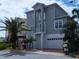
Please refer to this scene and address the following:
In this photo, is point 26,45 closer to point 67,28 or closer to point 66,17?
point 66,17

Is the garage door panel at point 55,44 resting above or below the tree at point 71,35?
below

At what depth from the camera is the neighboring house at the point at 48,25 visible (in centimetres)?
4522

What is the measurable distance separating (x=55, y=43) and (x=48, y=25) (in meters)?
4.35

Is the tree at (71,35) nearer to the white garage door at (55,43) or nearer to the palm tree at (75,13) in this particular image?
the palm tree at (75,13)

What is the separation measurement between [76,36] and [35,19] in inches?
731

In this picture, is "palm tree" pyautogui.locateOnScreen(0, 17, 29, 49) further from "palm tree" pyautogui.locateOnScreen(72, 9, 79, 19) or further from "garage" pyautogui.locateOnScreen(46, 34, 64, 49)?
"palm tree" pyautogui.locateOnScreen(72, 9, 79, 19)

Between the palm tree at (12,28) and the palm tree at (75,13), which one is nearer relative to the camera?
the palm tree at (75,13)

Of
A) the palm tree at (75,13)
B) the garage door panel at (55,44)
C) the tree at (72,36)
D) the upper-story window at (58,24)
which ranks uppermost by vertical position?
the palm tree at (75,13)

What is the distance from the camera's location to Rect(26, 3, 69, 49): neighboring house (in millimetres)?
45219

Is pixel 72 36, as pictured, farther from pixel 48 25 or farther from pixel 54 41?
pixel 48 25

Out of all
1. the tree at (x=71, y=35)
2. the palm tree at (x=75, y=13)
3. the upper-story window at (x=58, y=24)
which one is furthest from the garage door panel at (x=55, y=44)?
the tree at (x=71, y=35)

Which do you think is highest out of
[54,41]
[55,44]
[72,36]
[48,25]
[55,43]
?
[48,25]

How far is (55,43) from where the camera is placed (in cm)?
4544

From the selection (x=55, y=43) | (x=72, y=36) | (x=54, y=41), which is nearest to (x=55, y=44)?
(x=55, y=43)
